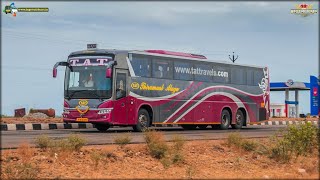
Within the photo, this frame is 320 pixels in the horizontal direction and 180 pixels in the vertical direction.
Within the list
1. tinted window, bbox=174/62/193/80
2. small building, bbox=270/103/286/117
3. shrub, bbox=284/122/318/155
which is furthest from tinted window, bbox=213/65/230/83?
small building, bbox=270/103/286/117

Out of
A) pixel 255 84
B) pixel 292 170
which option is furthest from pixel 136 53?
pixel 292 170

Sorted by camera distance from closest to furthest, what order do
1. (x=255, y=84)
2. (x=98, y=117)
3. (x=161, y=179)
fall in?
(x=161, y=179) → (x=98, y=117) → (x=255, y=84)

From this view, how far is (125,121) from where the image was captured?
2281 centimetres

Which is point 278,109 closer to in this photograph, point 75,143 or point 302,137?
point 302,137

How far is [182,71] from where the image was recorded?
26.0 meters

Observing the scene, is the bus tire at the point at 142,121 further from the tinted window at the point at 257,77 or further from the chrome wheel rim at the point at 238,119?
the tinted window at the point at 257,77

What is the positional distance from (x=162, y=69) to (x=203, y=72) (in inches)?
125

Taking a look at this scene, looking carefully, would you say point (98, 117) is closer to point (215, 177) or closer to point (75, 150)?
point (75, 150)

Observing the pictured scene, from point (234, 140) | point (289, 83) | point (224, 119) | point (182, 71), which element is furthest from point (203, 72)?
point (289, 83)

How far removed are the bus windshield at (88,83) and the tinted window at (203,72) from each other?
19.8 ft

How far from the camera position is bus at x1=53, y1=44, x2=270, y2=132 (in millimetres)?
22422

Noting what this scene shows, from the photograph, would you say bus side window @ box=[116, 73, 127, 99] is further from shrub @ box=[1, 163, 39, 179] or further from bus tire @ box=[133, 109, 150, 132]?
shrub @ box=[1, 163, 39, 179]

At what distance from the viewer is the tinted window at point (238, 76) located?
29152 millimetres

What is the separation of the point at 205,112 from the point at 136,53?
587 cm
